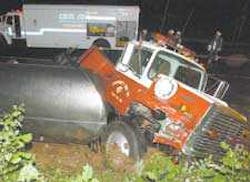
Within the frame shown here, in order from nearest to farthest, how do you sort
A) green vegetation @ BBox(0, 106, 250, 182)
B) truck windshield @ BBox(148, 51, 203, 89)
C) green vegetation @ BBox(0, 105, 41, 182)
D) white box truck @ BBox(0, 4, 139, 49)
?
green vegetation @ BBox(0, 105, 41, 182) → green vegetation @ BBox(0, 106, 250, 182) → truck windshield @ BBox(148, 51, 203, 89) → white box truck @ BBox(0, 4, 139, 49)

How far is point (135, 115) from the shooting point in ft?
32.5

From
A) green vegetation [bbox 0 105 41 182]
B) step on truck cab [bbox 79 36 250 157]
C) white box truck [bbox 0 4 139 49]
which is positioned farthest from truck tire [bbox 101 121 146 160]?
white box truck [bbox 0 4 139 49]

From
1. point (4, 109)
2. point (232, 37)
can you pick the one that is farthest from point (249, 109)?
point (232, 37)

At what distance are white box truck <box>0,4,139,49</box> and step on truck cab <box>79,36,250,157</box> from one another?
1784cm

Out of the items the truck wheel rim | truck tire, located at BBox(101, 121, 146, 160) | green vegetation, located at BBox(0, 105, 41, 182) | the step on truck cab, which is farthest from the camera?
the truck wheel rim

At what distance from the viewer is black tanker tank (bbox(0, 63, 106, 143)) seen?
9.88 m

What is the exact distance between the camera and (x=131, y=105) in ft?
33.0

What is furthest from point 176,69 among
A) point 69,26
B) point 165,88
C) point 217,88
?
point 69,26

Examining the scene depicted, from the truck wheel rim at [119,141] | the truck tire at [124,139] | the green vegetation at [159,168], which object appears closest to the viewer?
the green vegetation at [159,168]

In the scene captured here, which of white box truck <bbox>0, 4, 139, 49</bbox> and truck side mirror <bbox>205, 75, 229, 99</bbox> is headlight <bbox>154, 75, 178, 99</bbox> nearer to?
truck side mirror <bbox>205, 75, 229, 99</bbox>

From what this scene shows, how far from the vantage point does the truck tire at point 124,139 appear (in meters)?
9.39

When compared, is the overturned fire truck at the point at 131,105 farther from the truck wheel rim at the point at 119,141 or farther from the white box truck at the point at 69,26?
the white box truck at the point at 69,26

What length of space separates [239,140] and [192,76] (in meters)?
1.45

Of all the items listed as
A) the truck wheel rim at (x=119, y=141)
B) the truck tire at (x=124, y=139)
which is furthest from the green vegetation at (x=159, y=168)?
the truck wheel rim at (x=119, y=141)
